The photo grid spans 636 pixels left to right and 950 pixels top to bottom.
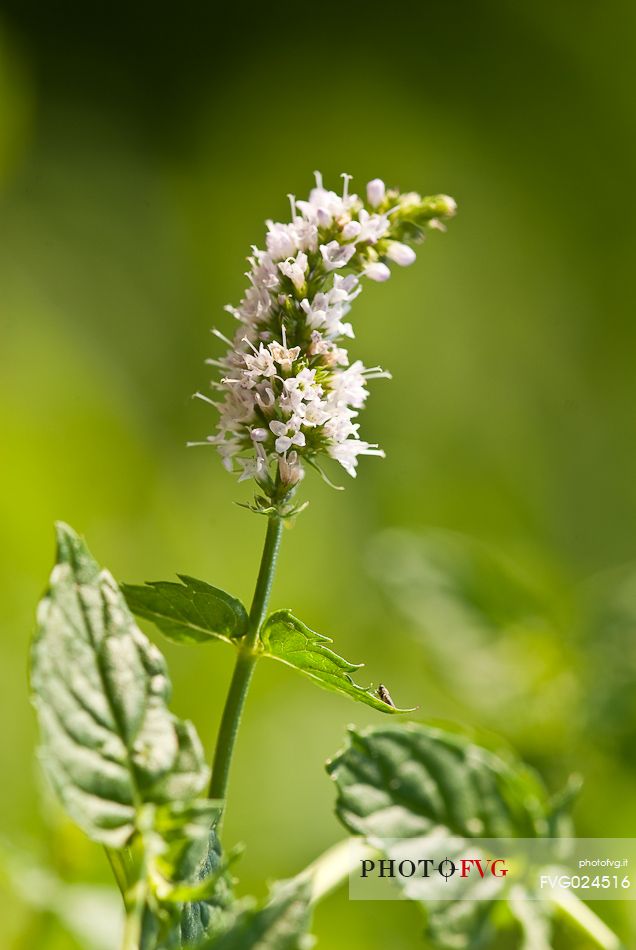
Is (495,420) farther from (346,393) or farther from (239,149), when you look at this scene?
(346,393)

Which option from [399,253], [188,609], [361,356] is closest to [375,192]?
[399,253]

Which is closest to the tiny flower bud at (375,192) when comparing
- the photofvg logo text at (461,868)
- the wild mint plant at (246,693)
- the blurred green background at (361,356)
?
the wild mint plant at (246,693)

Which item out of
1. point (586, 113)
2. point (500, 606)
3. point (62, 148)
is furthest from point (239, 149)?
point (500, 606)

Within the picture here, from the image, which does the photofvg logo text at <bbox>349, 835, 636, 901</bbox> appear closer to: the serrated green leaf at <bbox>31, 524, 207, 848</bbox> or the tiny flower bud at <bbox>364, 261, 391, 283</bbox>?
the serrated green leaf at <bbox>31, 524, 207, 848</bbox>

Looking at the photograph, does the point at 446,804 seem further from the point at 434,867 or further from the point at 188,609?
the point at 188,609

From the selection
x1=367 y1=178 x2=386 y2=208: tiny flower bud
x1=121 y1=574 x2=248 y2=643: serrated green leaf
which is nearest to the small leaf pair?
x1=121 y1=574 x2=248 y2=643: serrated green leaf

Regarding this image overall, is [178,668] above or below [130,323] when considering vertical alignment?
below
